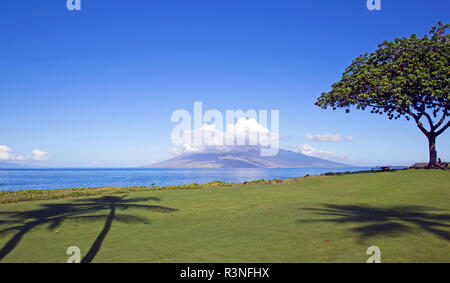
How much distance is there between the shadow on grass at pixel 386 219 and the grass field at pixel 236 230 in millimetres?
32

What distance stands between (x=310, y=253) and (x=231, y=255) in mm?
1970

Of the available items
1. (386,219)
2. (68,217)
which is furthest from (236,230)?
(68,217)

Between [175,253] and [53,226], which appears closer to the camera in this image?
[175,253]

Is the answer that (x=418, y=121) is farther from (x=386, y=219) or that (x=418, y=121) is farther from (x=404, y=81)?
(x=386, y=219)

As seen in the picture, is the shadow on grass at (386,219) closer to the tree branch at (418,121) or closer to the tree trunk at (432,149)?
the tree trunk at (432,149)

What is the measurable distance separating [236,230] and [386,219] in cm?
594

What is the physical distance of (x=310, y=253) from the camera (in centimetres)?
812

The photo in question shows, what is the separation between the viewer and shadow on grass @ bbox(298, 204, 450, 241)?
1023 cm

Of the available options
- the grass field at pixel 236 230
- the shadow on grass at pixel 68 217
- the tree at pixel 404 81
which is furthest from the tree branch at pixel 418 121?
the shadow on grass at pixel 68 217

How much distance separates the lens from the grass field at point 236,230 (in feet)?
27.0
